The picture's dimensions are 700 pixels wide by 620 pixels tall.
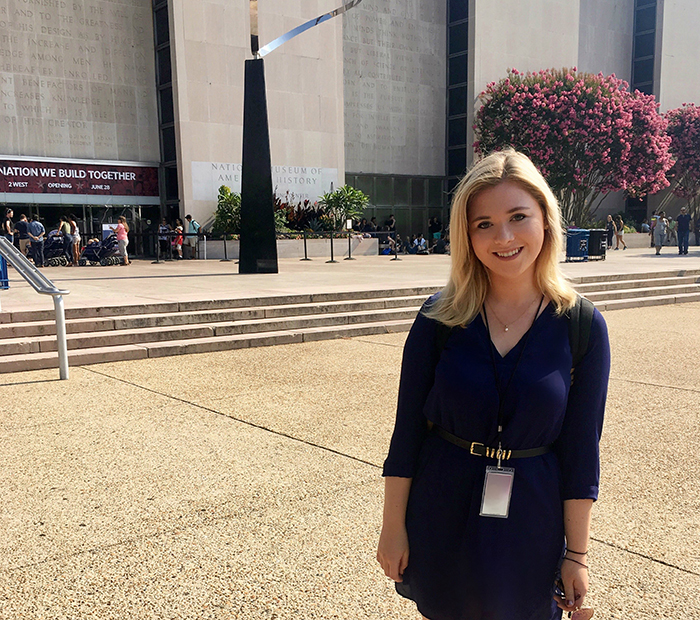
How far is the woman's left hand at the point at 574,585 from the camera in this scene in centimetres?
178

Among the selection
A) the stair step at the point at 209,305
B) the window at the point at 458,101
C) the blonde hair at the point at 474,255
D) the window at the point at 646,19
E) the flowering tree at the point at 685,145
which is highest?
the window at the point at 646,19

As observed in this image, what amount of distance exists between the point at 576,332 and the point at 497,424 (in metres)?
0.35

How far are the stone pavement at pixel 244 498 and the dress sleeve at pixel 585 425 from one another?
1322mm

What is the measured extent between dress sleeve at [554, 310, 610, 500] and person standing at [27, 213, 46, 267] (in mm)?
19791

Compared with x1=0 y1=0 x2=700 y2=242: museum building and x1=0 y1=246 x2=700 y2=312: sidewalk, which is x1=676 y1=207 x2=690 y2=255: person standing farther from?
x1=0 y1=0 x2=700 y2=242: museum building

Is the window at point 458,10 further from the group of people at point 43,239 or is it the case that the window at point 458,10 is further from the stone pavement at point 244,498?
the stone pavement at point 244,498

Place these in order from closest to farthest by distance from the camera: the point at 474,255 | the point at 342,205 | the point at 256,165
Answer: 1. the point at 474,255
2. the point at 256,165
3. the point at 342,205

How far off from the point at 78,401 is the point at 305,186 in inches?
930

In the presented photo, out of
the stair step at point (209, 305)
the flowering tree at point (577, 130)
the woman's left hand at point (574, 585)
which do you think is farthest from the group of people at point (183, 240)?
the woman's left hand at point (574, 585)

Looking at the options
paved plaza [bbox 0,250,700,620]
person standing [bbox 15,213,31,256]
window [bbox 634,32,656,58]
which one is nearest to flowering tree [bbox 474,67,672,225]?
window [bbox 634,32,656,58]

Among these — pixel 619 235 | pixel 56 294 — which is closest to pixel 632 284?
pixel 56 294

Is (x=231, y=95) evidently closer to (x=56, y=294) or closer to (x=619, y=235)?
(x=619, y=235)

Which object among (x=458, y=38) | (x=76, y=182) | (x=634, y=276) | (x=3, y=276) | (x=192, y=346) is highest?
(x=458, y=38)

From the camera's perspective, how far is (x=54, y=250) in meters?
21.3
